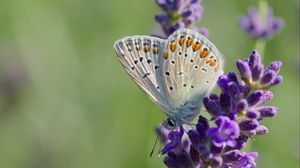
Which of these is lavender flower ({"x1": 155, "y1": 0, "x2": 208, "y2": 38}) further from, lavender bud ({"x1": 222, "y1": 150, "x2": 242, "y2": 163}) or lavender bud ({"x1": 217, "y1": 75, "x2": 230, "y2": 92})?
lavender bud ({"x1": 222, "y1": 150, "x2": 242, "y2": 163})

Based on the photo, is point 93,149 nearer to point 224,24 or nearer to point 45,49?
point 45,49

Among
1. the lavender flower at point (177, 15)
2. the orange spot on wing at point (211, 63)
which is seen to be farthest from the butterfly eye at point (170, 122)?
the lavender flower at point (177, 15)

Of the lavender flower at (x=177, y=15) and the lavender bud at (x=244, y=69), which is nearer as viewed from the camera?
the lavender bud at (x=244, y=69)

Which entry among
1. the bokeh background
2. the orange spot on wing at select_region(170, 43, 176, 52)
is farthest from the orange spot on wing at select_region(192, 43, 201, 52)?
the bokeh background

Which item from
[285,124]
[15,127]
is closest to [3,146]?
[15,127]

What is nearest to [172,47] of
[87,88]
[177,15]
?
[177,15]

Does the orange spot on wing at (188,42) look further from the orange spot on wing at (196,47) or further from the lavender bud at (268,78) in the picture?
the lavender bud at (268,78)

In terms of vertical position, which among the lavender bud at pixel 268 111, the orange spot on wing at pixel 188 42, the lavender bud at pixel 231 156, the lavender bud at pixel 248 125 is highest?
the orange spot on wing at pixel 188 42
